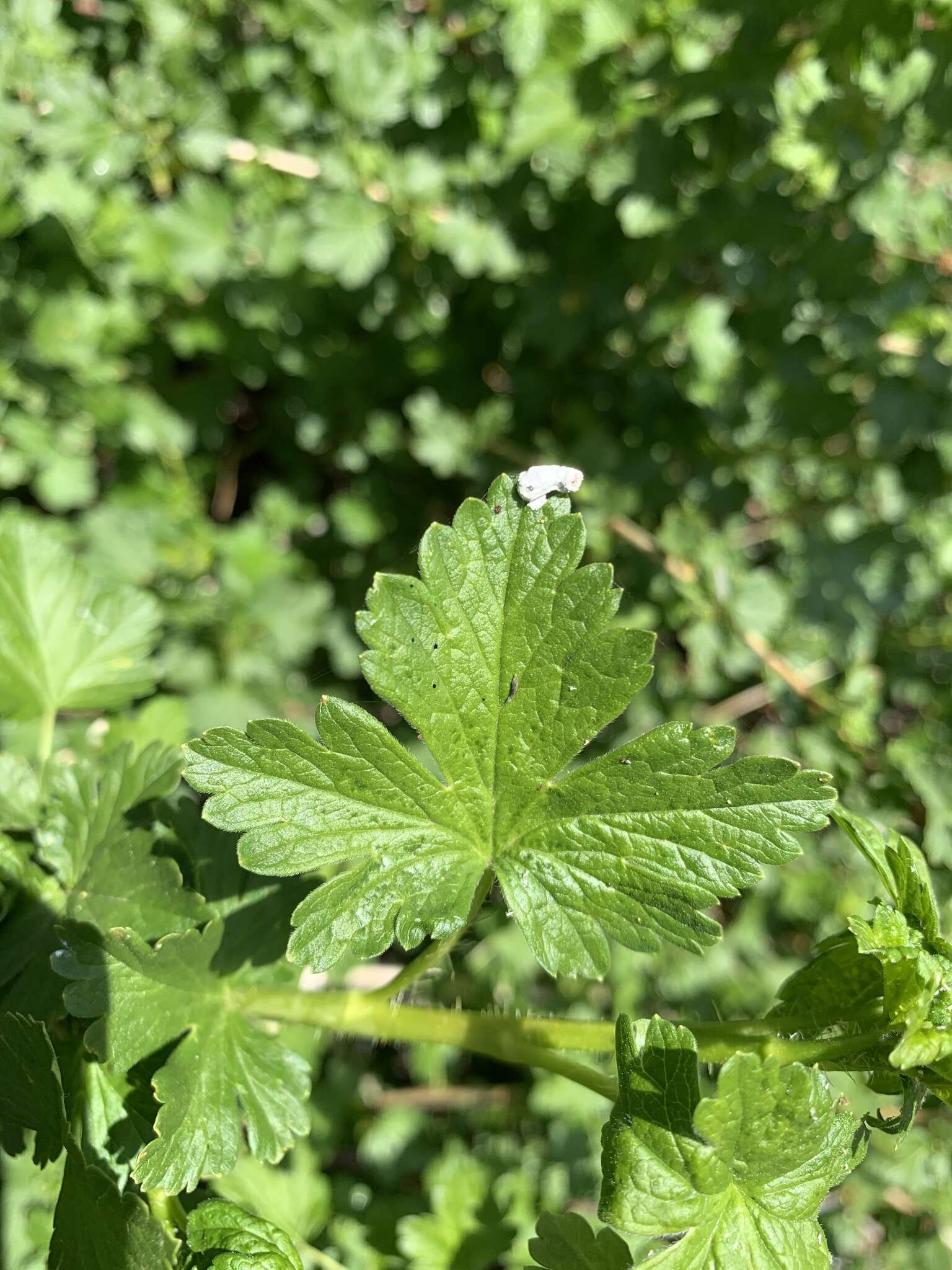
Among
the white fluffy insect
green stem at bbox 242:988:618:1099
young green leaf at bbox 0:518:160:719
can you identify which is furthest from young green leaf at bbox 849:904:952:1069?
young green leaf at bbox 0:518:160:719

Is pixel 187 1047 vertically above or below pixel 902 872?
below

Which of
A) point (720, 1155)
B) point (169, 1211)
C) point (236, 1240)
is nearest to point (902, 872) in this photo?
point (720, 1155)

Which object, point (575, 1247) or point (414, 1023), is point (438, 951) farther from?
point (575, 1247)

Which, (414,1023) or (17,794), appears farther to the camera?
(17,794)

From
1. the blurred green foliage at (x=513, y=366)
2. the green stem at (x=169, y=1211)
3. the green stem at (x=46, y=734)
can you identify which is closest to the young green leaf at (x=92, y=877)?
the green stem at (x=46, y=734)

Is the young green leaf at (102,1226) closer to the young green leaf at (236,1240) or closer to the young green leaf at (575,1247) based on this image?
the young green leaf at (236,1240)

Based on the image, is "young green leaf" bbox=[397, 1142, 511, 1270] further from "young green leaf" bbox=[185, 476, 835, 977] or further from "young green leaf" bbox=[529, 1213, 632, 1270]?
"young green leaf" bbox=[185, 476, 835, 977]

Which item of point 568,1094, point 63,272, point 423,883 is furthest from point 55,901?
point 63,272
